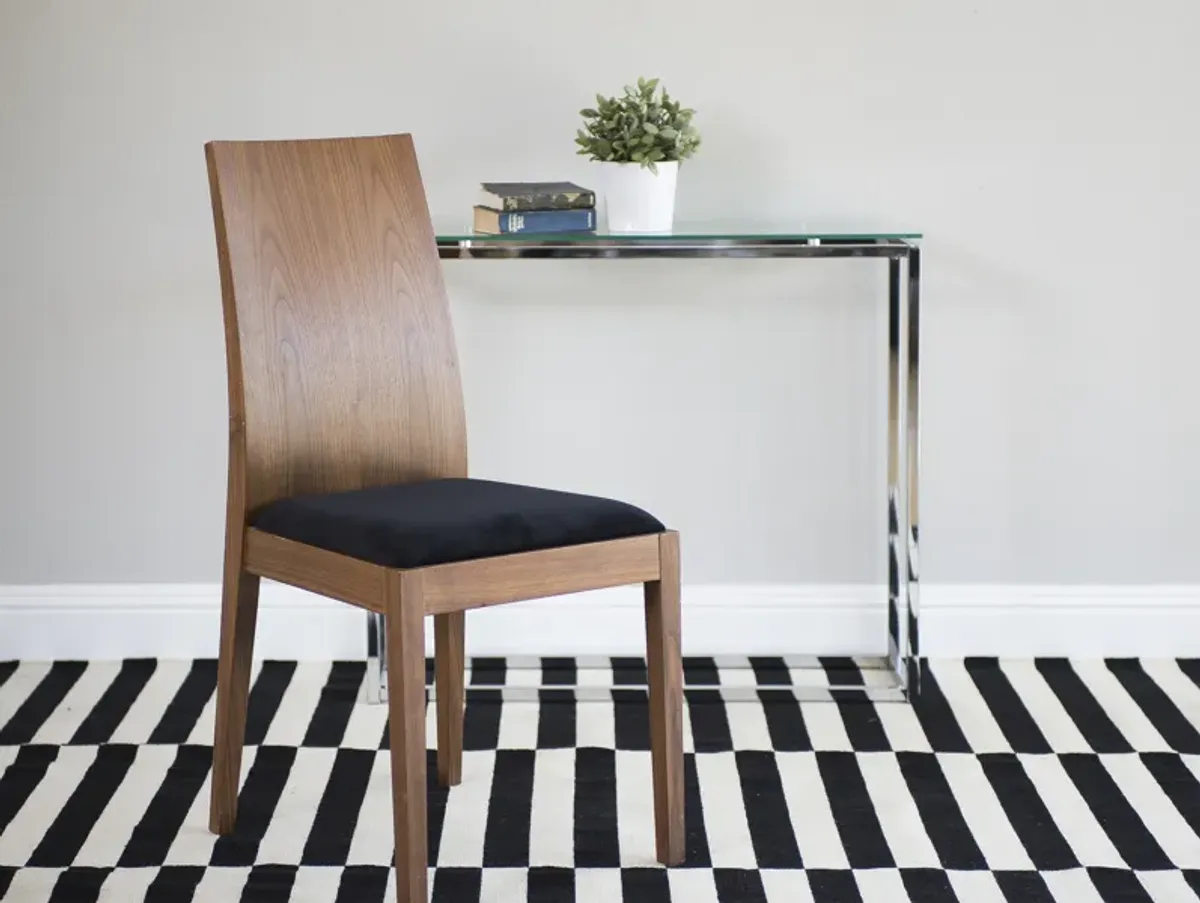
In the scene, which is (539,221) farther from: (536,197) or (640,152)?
(640,152)

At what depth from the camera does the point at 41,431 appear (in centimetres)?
280

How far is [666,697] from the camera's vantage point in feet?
6.45

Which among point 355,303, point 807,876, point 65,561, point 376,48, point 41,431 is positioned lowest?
point 807,876

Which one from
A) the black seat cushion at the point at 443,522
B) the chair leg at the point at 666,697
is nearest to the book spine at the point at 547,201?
the black seat cushion at the point at 443,522

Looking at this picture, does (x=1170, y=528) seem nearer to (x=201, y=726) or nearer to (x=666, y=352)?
(x=666, y=352)

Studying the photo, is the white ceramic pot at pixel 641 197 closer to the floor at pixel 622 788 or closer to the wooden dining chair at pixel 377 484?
→ the wooden dining chair at pixel 377 484

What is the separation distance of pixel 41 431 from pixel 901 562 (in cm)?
150

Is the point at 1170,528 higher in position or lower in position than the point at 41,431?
lower

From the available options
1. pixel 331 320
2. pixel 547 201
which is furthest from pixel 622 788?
pixel 547 201

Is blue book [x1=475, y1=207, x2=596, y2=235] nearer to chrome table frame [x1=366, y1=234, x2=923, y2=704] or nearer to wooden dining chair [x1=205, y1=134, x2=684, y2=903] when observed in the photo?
chrome table frame [x1=366, y1=234, x2=923, y2=704]

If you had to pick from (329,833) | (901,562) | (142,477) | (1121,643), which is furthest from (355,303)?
(1121,643)

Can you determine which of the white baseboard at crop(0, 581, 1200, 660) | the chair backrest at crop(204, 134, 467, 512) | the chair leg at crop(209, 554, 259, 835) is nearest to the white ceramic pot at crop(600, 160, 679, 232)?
the chair backrest at crop(204, 134, 467, 512)

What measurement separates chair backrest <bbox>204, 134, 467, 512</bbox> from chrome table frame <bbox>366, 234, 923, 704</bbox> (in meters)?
0.27

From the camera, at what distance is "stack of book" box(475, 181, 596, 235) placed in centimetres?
241
